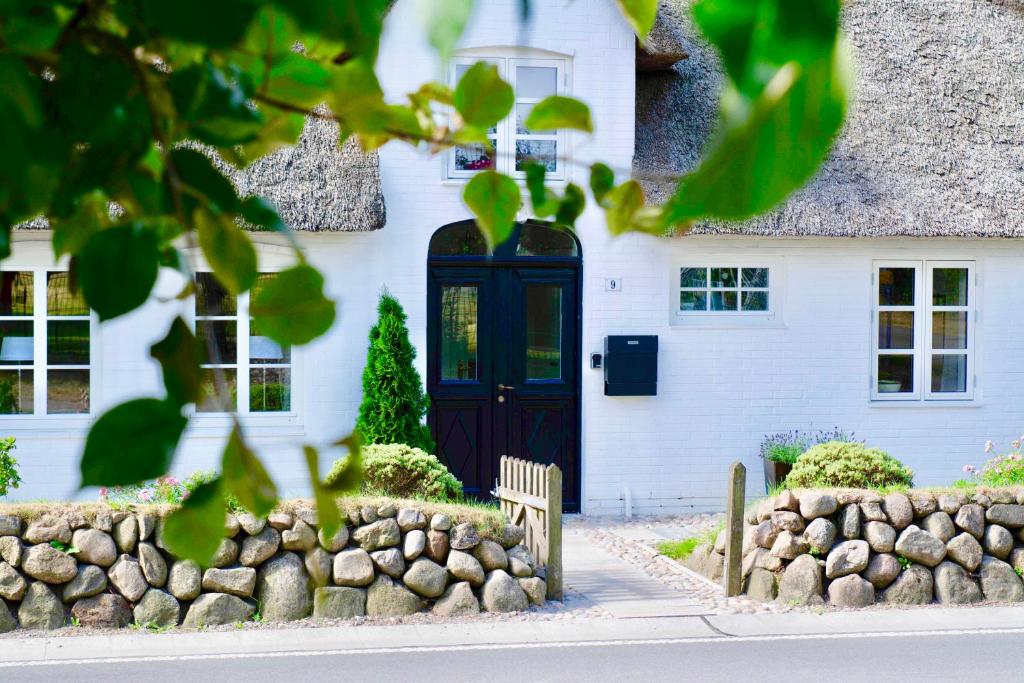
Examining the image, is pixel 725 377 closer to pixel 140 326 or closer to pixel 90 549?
pixel 140 326

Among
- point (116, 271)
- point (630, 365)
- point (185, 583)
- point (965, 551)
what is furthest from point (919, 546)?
point (116, 271)

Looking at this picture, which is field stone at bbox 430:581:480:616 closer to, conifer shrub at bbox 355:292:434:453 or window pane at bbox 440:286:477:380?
conifer shrub at bbox 355:292:434:453

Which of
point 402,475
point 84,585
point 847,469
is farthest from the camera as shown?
point 847,469

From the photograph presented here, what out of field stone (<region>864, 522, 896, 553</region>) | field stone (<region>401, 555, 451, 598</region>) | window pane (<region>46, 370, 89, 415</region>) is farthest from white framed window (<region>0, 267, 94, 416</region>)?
field stone (<region>864, 522, 896, 553</region>)

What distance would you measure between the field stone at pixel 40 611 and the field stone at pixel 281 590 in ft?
3.99

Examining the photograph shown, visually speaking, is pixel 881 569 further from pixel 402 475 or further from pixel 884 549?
pixel 402 475

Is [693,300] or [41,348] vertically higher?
[693,300]

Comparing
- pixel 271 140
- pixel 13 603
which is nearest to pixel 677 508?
pixel 13 603

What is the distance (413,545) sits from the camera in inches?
309

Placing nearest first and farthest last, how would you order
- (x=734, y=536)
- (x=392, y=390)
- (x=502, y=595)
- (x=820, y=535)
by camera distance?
(x=502, y=595), (x=820, y=535), (x=734, y=536), (x=392, y=390)

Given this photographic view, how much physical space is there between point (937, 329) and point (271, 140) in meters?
12.4

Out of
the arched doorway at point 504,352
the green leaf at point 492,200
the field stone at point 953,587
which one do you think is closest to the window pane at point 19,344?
the arched doorway at point 504,352

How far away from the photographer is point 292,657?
695 centimetres

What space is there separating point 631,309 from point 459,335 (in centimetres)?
166
